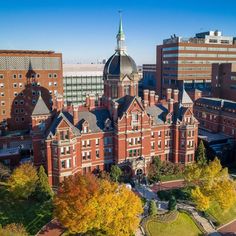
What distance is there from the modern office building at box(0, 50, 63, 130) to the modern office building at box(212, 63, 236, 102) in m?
65.2

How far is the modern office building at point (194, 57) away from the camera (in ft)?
436

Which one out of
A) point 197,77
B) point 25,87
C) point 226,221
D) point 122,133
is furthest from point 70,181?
point 197,77

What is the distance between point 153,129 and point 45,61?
172 ft

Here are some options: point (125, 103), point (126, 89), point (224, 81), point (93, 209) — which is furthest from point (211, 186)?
point (224, 81)

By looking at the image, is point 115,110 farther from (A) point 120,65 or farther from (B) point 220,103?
(B) point 220,103

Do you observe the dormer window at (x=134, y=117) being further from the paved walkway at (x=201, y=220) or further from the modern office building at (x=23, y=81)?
the modern office building at (x=23, y=81)

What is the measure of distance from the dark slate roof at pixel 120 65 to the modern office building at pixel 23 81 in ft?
106

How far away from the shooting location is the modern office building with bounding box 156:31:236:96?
132750 mm

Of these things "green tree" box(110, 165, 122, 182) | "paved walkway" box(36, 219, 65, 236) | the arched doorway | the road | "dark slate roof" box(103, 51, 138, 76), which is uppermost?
"dark slate roof" box(103, 51, 138, 76)

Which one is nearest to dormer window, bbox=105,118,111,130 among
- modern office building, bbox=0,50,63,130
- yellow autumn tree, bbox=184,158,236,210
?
yellow autumn tree, bbox=184,158,236,210

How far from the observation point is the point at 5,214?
4903 centimetres

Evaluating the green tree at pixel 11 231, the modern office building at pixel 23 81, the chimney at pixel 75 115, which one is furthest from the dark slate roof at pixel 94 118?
the modern office building at pixel 23 81

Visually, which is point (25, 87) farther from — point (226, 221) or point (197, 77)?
point (197, 77)

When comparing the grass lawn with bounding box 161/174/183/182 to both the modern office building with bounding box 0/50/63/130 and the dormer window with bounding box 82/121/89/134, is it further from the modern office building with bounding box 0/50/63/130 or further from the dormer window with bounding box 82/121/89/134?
the modern office building with bounding box 0/50/63/130
